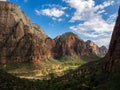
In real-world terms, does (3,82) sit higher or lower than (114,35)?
lower

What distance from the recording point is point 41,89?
14888 cm

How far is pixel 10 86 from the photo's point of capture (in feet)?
374

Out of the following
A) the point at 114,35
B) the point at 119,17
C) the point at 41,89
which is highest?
the point at 119,17

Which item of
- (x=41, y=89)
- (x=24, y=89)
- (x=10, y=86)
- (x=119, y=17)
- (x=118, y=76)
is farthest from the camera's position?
(x=41, y=89)

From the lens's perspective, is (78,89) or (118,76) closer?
(118,76)

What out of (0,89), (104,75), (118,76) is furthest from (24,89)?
(118,76)

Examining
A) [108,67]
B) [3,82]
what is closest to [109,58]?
[108,67]

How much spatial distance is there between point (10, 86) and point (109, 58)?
4688cm

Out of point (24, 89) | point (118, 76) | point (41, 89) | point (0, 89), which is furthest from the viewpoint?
point (41, 89)

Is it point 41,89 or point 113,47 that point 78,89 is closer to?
point 113,47

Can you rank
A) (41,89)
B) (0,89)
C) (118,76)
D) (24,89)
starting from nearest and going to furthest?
(118,76) → (0,89) → (24,89) → (41,89)

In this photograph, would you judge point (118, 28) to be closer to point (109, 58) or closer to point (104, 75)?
point (109, 58)

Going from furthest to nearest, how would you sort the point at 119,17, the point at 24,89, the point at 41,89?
the point at 41,89, the point at 119,17, the point at 24,89

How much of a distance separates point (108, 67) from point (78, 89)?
19.5 meters
